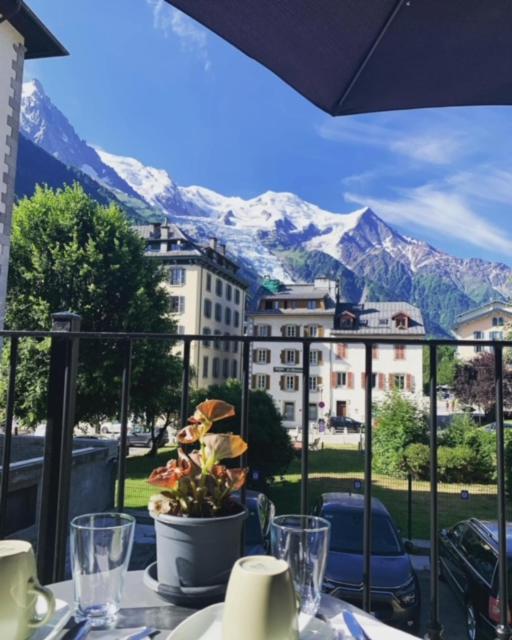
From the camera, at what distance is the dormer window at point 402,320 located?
31.9 meters

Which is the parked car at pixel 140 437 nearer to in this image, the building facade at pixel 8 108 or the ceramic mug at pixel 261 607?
the building facade at pixel 8 108

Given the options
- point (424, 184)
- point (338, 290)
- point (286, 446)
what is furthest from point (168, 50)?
point (424, 184)

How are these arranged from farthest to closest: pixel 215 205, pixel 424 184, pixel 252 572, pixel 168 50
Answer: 1. pixel 215 205
2. pixel 424 184
3. pixel 168 50
4. pixel 252 572

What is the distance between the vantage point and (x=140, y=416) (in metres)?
16.1

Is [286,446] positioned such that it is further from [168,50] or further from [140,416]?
[168,50]

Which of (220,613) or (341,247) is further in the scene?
(341,247)

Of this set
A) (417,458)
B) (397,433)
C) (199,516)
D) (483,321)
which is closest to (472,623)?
(199,516)

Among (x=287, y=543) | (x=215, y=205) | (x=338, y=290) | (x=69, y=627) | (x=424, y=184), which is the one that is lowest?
(x=69, y=627)

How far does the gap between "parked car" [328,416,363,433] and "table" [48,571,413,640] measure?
29.2 meters

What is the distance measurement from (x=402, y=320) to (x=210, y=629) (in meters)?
32.9

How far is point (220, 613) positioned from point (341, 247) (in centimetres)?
19439

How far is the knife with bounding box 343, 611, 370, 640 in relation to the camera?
2.58 ft

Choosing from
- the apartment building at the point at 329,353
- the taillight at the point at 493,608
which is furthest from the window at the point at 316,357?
the taillight at the point at 493,608

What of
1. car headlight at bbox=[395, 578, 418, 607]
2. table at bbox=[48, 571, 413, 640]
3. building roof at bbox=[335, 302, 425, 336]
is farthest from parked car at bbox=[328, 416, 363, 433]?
table at bbox=[48, 571, 413, 640]
